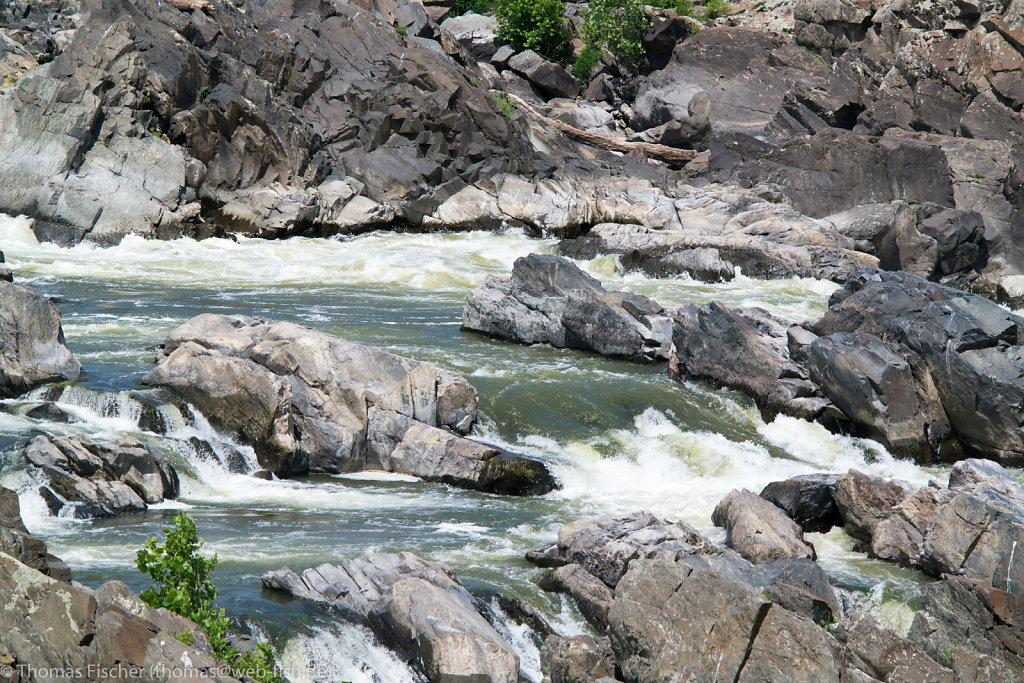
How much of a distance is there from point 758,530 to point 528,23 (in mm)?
40659

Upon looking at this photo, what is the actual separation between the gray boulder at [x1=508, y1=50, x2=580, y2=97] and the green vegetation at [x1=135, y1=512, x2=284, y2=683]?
135 ft

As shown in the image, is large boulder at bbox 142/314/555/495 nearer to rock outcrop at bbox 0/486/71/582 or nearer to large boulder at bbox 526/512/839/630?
large boulder at bbox 526/512/839/630

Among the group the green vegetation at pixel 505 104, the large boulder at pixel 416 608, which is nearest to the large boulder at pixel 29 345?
the large boulder at pixel 416 608

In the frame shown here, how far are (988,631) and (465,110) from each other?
30958mm

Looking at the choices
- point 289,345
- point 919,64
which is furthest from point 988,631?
point 919,64

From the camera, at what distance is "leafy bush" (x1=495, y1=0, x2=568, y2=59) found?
1858 inches

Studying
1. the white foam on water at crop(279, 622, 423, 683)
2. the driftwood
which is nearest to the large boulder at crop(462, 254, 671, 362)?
the white foam on water at crop(279, 622, 423, 683)

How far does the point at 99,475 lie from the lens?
440 inches

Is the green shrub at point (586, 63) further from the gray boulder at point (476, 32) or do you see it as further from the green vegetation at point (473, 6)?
the green vegetation at point (473, 6)

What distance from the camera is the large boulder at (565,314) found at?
1889 cm

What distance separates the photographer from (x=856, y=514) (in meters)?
11.9

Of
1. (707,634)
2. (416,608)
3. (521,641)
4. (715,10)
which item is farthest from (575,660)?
(715,10)

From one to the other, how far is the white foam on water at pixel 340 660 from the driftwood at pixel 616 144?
34.5 meters

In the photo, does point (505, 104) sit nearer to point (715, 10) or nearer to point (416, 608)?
point (715, 10)
